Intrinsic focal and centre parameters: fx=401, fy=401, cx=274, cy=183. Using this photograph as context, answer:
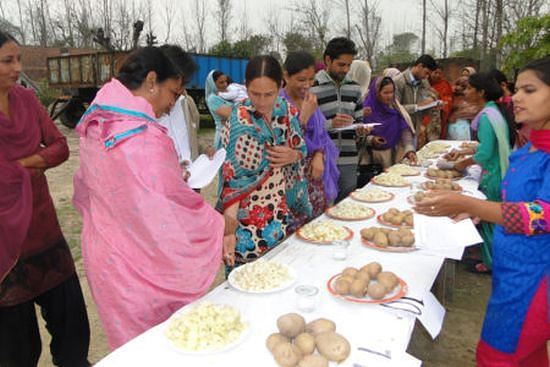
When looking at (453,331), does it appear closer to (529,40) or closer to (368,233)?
(368,233)

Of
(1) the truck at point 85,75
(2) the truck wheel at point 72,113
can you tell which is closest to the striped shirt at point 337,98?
(1) the truck at point 85,75

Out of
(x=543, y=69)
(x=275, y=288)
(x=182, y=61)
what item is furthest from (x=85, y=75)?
(x=543, y=69)

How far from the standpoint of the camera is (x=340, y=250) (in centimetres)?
174

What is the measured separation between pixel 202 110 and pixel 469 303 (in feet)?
40.8

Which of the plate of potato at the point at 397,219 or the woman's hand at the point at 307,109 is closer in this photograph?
the plate of potato at the point at 397,219

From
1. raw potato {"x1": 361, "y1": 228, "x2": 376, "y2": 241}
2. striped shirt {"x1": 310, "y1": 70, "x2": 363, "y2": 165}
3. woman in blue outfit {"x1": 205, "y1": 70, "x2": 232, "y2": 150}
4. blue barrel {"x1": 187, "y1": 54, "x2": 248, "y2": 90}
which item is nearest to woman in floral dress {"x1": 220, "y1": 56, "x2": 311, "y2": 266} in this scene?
raw potato {"x1": 361, "y1": 228, "x2": 376, "y2": 241}

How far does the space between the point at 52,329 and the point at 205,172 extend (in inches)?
45.1

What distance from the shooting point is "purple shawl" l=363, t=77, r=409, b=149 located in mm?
3979

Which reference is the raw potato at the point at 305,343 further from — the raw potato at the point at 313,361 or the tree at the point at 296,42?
the tree at the point at 296,42

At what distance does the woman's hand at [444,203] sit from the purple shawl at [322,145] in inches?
45.8

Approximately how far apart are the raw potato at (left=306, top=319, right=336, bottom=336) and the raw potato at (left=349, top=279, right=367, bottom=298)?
8.9 inches

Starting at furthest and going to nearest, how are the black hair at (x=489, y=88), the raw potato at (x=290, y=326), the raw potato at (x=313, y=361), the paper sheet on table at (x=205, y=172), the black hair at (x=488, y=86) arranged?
the black hair at (x=488, y=86)
the black hair at (x=489, y=88)
the paper sheet on table at (x=205, y=172)
the raw potato at (x=290, y=326)
the raw potato at (x=313, y=361)

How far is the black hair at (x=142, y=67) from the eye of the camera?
1.43 meters

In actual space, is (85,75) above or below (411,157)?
above
